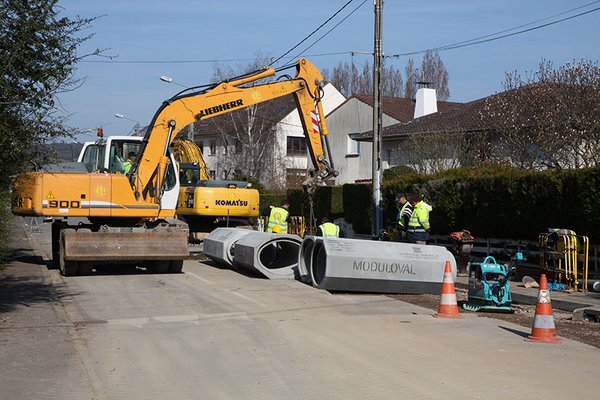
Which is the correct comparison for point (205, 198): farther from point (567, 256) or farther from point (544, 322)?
point (544, 322)

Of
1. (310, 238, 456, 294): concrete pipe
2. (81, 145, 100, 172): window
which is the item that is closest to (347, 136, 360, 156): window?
(81, 145, 100, 172): window

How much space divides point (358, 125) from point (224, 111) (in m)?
31.8

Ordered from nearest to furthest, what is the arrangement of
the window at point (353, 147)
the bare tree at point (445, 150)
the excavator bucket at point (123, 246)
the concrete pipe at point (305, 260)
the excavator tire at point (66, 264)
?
the concrete pipe at point (305, 260), the excavator bucket at point (123, 246), the excavator tire at point (66, 264), the bare tree at point (445, 150), the window at point (353, 147)

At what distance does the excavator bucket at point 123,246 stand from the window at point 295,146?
45.0 meters

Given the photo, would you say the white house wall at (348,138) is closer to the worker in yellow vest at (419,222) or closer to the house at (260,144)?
the house at (260,144)

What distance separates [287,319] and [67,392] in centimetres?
461

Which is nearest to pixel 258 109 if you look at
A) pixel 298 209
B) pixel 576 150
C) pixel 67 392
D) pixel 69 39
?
pixel 298 209

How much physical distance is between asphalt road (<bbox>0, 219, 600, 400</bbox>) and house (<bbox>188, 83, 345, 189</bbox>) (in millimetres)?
38955

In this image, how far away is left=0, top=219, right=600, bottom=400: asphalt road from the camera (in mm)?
7367

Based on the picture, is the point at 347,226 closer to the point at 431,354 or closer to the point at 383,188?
the point at 383,188

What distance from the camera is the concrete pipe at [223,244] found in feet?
60.3

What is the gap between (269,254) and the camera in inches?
717

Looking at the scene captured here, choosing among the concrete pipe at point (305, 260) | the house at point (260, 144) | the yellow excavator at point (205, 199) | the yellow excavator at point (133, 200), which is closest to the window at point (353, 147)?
the house at point (260, 144)

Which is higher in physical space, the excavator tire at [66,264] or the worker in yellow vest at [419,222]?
the worker in yellow vest at [419,222]
